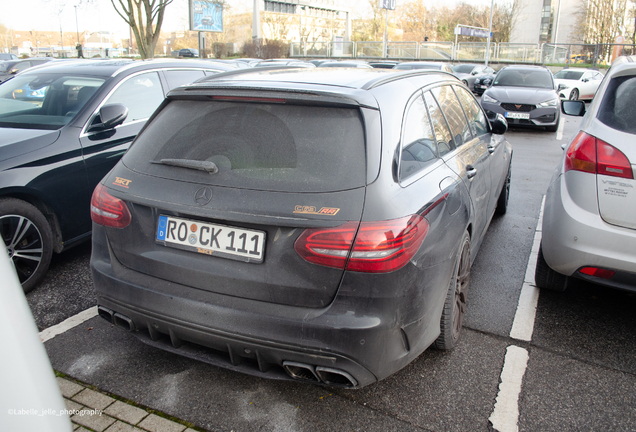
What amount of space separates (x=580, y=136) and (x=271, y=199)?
2.30 meters

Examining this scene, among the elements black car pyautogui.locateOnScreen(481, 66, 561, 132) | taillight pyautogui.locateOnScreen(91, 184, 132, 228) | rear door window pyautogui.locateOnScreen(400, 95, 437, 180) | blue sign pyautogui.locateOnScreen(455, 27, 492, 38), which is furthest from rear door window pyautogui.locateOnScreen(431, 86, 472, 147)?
blue sign pyautogui.locateOnScreen(455, 27, 492, 38)

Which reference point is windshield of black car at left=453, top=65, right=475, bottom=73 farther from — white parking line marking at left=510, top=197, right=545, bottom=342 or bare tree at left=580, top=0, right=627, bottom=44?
white parking line marking at left=510, top=197, right=545, bottom=342

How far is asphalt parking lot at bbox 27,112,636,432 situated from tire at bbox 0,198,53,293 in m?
0.17

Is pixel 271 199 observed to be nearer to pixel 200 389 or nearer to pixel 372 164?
pixel 372 164

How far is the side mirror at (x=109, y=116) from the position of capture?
423 cm

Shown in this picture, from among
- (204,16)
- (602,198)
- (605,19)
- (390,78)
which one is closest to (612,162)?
(602,198)

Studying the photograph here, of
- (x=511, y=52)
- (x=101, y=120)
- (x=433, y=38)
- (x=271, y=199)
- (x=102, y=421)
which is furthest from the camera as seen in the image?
(x=433, y=38)

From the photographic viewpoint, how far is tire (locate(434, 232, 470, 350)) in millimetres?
2809

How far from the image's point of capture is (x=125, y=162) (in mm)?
2689

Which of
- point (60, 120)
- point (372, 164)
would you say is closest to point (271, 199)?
point (372, 164)

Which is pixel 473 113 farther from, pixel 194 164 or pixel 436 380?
pixel 194 164

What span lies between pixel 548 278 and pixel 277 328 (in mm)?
2510

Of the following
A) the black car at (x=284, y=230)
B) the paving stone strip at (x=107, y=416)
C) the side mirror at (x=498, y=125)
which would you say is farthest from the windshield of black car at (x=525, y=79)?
the paving stone strip at (x=107, y=416)

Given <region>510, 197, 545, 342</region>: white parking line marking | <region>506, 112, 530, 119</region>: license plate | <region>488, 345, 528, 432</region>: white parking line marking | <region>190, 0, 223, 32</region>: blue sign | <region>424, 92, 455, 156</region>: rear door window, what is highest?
<region>190, 0, 223, 32</region>: blue sign
